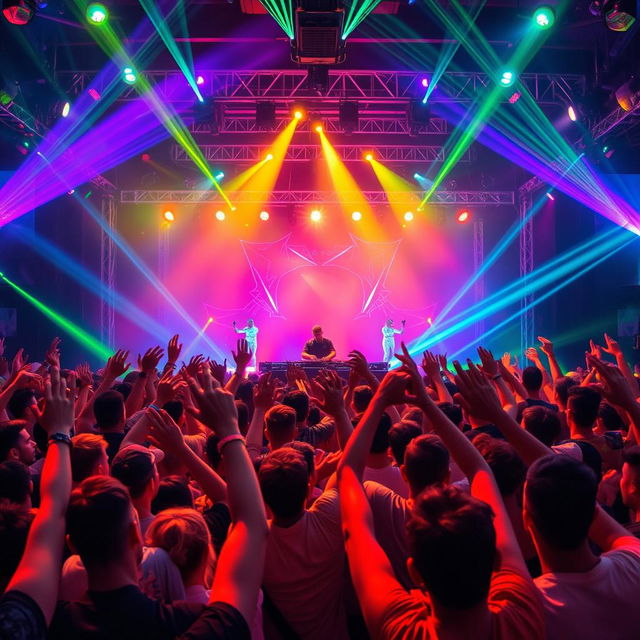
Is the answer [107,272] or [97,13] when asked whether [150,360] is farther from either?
[107,272]

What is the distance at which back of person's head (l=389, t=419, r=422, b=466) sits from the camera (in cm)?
294

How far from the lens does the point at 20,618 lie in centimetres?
119

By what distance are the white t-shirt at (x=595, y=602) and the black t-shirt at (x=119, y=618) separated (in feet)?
2.99

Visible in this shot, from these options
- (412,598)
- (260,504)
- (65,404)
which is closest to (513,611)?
(412,598)

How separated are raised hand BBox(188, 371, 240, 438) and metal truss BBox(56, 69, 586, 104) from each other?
9.77 metres

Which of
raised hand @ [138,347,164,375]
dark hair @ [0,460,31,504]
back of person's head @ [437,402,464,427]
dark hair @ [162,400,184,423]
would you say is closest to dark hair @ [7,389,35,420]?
raised hand @ [138,347,164,375]

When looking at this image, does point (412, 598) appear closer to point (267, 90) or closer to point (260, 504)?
point (260, 504)

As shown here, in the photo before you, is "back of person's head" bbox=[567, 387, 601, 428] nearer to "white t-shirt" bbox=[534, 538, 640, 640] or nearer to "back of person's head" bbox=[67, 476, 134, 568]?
"white t-shirt" bbox=[534, 538, 640, 640]

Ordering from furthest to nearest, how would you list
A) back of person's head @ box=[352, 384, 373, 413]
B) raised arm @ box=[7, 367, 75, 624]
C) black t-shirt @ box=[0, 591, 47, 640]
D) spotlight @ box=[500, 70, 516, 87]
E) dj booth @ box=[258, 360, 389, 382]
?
1. dj booth @ box=[258, 360, 389, 382]
2. spotlight @ box=[500, 70, 516, 87]
3. back of person's head @ box=[352, 384, 373, 413]
4. raised arm @ box=[7, 367, 75, 624]
5. black t-shirt @ box=[0, 591, 47, 640]

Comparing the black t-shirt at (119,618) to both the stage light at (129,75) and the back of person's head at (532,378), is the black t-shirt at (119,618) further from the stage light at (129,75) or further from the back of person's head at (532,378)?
the stage light at (129,75)

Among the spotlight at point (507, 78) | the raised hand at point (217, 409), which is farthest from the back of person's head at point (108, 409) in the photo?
the spotlight at point (507, 78)

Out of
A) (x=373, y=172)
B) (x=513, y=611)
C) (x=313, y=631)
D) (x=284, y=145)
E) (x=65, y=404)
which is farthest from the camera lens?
(x=373, y=172)

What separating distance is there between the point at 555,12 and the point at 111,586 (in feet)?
29.2

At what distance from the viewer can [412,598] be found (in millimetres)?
1377
